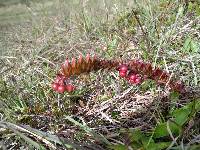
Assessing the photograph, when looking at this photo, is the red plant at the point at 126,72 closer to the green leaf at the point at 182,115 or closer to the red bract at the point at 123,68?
the red bract at the point at 123,68

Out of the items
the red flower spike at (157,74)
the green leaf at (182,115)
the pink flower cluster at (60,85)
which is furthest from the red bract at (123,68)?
the green leaf at (182,115)

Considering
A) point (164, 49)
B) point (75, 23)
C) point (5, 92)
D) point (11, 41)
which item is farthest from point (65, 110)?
point (11, 41)

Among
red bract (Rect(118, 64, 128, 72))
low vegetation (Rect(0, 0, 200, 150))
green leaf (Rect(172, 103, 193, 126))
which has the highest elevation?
red bract (Rect(118, 64, 128, 72))

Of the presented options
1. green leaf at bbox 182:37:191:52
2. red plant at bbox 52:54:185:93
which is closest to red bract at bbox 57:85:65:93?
red plant at bbox 52:54:185:93

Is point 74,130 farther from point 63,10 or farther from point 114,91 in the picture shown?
point 63,10

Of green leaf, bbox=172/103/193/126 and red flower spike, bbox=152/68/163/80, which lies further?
red flower spike, bbox=152/68/163/80

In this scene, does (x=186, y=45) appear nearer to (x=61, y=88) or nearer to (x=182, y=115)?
(x=61, y=88)

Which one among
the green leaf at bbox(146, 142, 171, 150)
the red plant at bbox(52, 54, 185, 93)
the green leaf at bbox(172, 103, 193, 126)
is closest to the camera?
the green leaf at bbox(146, 142, 171, 150)

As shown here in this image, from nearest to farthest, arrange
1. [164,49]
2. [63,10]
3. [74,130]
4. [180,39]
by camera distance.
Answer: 1. [74,130]
2. [164,49]
3. [180,39]
4. [63,10]

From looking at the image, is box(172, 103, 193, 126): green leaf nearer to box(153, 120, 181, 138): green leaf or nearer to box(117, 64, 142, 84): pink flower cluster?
box(153, 120, 181, 138): green leaf
